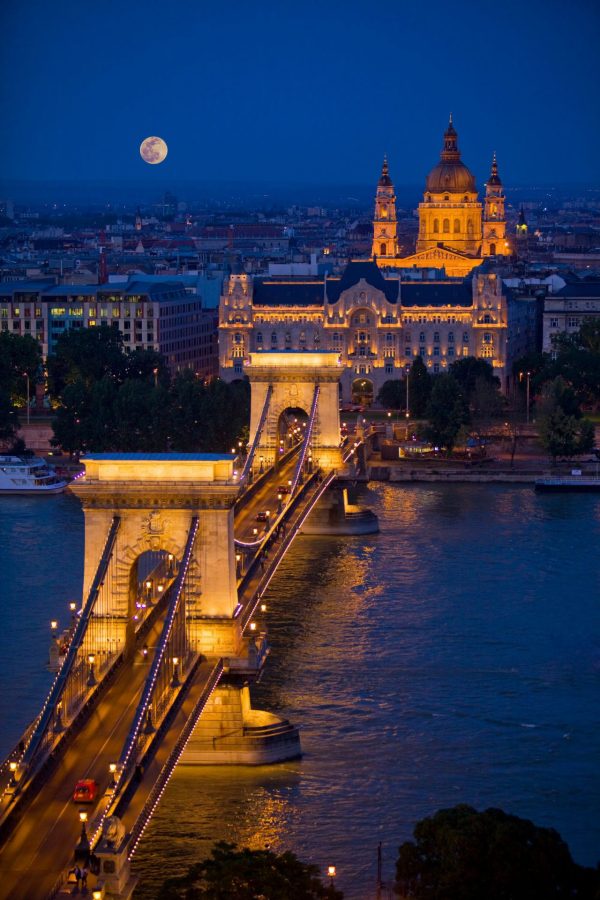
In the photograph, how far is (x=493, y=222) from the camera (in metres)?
69.2

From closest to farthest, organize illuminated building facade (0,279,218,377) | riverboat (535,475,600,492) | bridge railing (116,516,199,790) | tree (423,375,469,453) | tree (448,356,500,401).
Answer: bridge railing (116,516,199,790)
riverboat (535,475,600,492)
tree (423,375,469,453)
tree (448,356,500,401)
illuminated building facade (0,279,218,377)

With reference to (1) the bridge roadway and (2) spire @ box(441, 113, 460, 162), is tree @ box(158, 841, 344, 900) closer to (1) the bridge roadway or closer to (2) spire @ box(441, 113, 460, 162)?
(1) the bridge roadway

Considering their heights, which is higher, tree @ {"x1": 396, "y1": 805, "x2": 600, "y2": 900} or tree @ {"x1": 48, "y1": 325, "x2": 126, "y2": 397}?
tree @ {"x1": 48, "y1": 325, "x2": 126, "y2": 397}

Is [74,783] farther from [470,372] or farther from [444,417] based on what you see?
[470,372]

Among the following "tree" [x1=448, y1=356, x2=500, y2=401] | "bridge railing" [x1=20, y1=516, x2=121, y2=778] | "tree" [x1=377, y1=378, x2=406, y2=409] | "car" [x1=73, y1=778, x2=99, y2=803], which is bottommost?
"car" [x1=73, y1=778, x2=99, y2=803]

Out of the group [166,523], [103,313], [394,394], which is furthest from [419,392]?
[166,523]

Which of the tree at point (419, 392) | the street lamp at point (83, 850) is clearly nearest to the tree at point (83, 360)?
the tree at point (419, 392)

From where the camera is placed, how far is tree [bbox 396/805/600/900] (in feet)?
49.6

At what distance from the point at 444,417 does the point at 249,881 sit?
1159 inches

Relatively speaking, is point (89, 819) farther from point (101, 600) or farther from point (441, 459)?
point (441, 459)

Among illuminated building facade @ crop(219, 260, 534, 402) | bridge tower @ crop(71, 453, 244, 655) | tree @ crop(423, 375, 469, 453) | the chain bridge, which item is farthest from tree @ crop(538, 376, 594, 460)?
bridge tower @ crop(71, 453, 244, 655)

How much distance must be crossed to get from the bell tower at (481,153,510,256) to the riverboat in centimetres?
2864

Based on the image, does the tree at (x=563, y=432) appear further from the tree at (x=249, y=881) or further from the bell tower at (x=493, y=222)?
the tree at (x=249, y=881)

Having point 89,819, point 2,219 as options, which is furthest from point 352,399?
point 2,219
